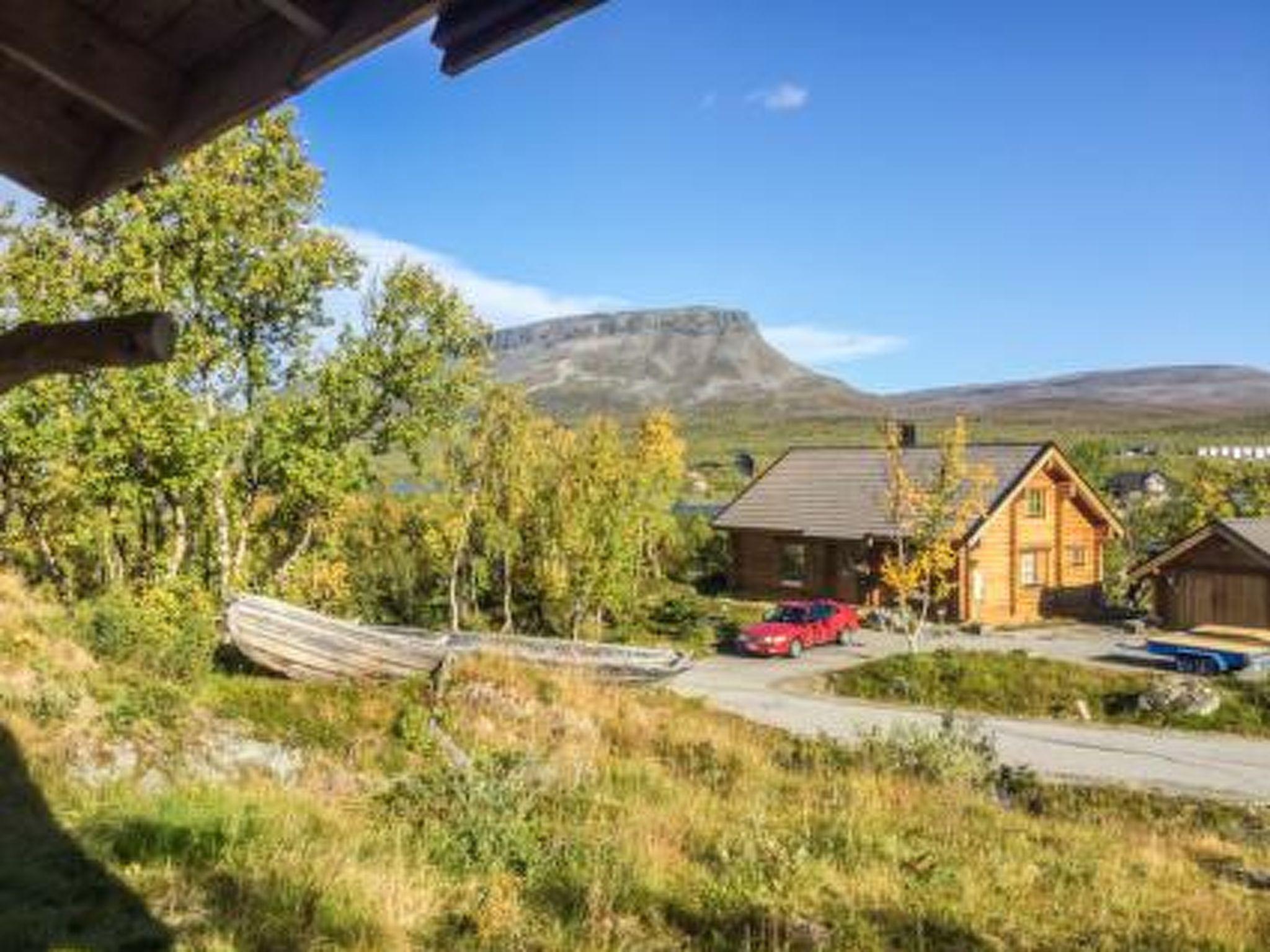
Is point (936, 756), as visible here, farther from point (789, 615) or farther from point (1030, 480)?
point (1030, 480)

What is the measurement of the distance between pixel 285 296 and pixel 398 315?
2498mm

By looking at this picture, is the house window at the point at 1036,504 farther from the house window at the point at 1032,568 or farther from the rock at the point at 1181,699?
the rock at the point at 1181,699

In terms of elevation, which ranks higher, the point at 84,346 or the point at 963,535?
the point at 84,346

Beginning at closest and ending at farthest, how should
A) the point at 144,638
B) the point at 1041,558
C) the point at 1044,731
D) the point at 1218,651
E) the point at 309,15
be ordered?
the point at 309,15 < the point at 144,638 < the point at 1044,731 < the point at 1218,651 < the point at 1041,558

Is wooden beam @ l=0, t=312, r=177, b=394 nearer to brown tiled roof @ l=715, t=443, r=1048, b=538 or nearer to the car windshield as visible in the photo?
the car windshield

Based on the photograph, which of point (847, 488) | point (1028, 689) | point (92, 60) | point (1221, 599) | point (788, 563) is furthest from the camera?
point (788, 563)

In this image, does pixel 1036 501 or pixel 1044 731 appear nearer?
pixel 1044 731

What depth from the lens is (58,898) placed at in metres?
8.06

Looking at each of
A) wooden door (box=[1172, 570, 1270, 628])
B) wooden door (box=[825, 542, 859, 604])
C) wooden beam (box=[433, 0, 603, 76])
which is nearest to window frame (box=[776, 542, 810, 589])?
wooden door (box=[825, 542, 859, 604])

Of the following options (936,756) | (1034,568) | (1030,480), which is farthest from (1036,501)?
(936,756)

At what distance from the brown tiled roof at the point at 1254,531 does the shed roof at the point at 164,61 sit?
38493mm

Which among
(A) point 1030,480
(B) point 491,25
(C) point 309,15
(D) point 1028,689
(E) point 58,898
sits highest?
(A) point 1030,480

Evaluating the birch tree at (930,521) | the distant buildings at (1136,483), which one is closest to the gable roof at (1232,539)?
the birch tree at (930,521)

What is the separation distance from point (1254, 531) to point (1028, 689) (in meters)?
14.0
